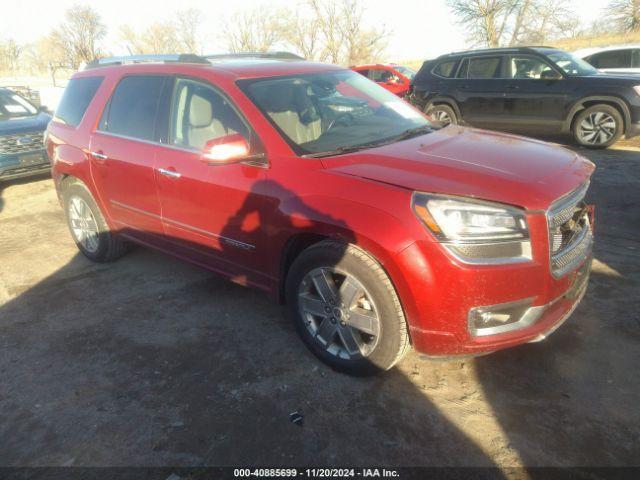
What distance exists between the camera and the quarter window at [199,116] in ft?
10.6

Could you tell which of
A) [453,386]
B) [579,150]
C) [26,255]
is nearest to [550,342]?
[453,386]

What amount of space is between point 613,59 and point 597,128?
197 inches

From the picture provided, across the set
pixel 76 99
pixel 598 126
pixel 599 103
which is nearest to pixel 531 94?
pixel 599 103

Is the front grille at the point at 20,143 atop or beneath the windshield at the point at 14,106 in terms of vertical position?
beneath

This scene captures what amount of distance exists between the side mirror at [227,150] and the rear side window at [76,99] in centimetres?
214

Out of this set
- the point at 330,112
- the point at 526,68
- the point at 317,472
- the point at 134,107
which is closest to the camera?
the point at 317,472

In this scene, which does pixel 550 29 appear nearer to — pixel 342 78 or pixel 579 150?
pixel 579 150

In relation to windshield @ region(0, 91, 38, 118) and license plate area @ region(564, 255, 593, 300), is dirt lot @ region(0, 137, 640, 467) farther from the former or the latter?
windshield @ region(0, 91, 38, 118)

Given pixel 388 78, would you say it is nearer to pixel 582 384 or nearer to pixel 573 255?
pixel 573 255

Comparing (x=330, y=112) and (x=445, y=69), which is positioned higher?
(x=445, y=69)

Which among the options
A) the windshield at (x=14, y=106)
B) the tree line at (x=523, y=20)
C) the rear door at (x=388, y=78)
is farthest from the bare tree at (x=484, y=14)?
the windshield at (x=14, y=106)

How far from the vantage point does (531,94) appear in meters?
9.00

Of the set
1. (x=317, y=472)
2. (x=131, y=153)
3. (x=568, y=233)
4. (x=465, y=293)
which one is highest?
(x=131, y=153)

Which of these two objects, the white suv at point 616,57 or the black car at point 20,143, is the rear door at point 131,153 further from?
the white suv at point 616,57
